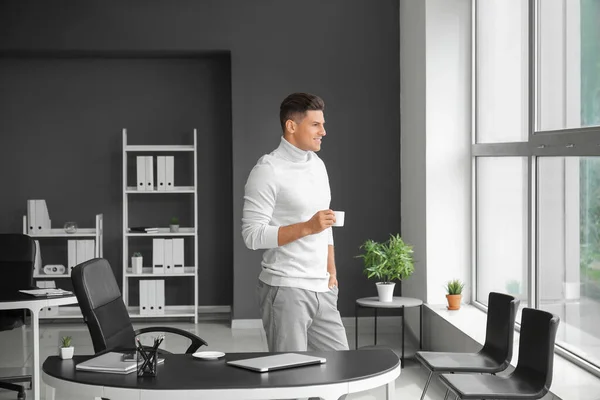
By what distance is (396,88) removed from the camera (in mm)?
8047

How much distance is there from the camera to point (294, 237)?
3439 millimetres

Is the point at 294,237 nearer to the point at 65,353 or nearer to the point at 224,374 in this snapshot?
the point at 224,374

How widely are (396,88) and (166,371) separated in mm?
5414

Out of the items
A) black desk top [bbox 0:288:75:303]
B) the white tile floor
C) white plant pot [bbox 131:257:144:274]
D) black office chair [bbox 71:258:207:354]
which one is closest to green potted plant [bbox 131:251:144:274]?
white plant pot [bbox 131:257:144:274]

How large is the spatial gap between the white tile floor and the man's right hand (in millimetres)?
2654

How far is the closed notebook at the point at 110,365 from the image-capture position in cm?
302

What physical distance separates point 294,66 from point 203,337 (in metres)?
2.60

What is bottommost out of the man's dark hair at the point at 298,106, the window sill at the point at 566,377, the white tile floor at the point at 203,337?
the white tile floor at the point at 203,337

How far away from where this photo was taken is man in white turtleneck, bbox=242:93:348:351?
3.50 metres

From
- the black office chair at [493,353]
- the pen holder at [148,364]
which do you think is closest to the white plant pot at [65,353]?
the pen holder at [148,364]

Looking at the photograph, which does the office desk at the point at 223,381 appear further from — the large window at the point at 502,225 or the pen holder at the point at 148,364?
the large window at the point at 502,225

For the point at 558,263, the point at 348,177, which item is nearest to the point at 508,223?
the point at 558,263

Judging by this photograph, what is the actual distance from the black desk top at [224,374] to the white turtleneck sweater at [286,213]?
37 centimetres

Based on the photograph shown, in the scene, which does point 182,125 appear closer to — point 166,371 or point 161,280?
point 161,280
